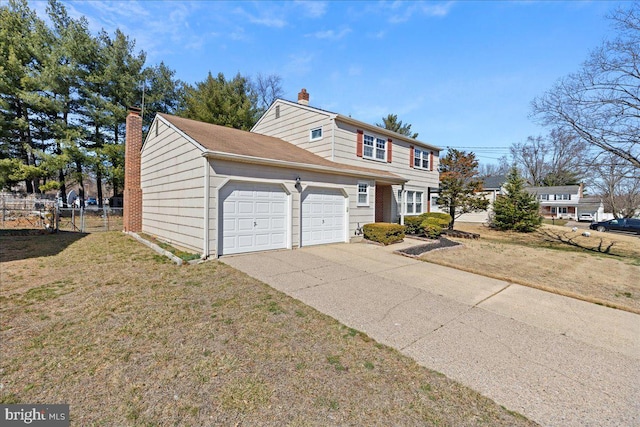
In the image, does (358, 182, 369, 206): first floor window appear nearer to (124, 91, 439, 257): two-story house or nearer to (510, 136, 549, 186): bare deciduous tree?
(124, 91, 439, 257): two-story house

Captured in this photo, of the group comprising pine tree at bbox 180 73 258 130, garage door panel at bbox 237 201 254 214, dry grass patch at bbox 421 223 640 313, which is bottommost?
dry grass patch at bbox 421 223 640 313

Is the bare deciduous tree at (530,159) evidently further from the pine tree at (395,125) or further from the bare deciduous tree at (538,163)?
the pine tree at (395,125)

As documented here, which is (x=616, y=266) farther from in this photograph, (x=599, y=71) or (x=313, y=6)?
(x=313, y=6)

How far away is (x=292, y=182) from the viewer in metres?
9.13

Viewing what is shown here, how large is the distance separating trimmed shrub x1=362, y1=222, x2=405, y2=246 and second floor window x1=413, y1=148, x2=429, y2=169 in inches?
273

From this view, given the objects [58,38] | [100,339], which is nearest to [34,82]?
[58,38]

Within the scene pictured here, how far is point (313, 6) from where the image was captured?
31.1 ft

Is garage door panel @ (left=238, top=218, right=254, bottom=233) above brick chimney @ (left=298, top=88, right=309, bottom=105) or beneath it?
beneath

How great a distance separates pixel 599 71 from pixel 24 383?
708 inches

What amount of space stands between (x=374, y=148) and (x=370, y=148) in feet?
0.91

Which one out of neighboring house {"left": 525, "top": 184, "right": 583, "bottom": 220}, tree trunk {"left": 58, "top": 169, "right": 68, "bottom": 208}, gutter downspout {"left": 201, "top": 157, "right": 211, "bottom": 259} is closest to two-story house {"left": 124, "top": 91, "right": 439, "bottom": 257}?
gutter downspout {"left": 201, "top": 157, "right": 211, "bottom": 259}

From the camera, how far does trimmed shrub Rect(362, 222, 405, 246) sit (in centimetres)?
1064

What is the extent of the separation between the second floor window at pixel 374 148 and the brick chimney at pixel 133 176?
1077cm

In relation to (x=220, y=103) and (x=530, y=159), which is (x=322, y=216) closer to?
(x=220, y=103)
